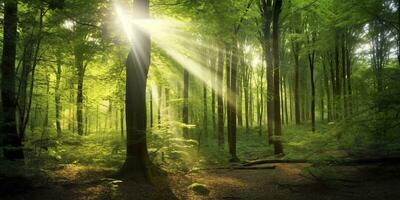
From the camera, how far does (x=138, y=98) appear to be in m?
10.9

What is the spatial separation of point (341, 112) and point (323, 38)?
1029 cm

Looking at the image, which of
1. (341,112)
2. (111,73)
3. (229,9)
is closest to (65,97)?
(111,73)

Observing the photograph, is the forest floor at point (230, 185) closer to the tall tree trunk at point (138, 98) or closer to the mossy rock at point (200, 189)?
the mossy rock at point (200, 189)

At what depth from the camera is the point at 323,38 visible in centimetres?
2159

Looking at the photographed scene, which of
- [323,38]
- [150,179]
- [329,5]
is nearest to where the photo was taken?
[150,179]

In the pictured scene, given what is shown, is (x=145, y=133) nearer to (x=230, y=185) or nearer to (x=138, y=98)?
(x=138, y=98)

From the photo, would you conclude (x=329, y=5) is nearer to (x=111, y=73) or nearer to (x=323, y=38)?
(x=323, y=38)

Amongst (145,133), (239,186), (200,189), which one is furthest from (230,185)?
(145,133)

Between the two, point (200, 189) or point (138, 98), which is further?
point (138, 98)

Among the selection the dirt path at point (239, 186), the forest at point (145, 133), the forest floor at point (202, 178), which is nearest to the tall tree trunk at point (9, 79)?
the forest at point (145, 133)

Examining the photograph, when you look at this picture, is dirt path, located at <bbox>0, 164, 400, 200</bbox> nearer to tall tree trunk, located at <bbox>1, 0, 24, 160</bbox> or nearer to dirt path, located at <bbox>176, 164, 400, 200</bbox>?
dirt path, located at <bbox>176, 164, 400, 200</bbox>

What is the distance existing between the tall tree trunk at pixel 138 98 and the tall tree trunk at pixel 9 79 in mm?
3258

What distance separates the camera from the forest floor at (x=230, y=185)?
8.91m

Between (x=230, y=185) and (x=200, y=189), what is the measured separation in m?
1.26
